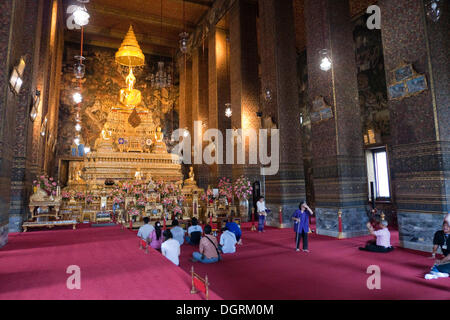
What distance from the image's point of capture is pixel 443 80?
229 inches

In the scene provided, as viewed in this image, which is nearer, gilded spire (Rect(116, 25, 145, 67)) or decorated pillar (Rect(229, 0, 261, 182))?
decorated pillar (Rect(229, 0, 261, 182))

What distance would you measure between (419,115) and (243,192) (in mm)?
6463

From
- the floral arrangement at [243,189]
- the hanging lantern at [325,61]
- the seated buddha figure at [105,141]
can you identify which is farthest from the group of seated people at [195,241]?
the seated buddha figure at [105,141]

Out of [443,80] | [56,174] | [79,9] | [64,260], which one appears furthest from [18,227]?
[443,80]

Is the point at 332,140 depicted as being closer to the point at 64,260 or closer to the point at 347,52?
the point at 347,52

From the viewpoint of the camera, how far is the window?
Result: 11789 millimetres

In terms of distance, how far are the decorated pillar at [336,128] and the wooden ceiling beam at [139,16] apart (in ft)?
37.4

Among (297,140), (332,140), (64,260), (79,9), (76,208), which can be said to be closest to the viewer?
(64,260)

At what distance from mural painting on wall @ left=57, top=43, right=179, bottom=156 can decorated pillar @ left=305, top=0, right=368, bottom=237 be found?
13.5m

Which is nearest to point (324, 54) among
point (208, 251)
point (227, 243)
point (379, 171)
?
point (227, 243)

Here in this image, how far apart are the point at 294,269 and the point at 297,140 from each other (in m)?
6.21

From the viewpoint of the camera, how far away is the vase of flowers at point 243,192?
11062 mm

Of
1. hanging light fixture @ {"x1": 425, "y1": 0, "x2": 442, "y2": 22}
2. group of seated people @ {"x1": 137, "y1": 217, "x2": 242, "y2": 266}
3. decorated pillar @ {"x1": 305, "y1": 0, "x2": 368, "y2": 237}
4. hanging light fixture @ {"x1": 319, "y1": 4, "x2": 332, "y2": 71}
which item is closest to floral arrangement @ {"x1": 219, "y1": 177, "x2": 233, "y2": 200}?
decorated pillar @ {"x1": 305, "y1": 0, "x2": 368, "y2": 237}

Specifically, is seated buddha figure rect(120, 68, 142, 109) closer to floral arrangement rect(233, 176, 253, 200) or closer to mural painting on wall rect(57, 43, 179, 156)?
mural painting on wall rect(57, 43, 179, 156)
